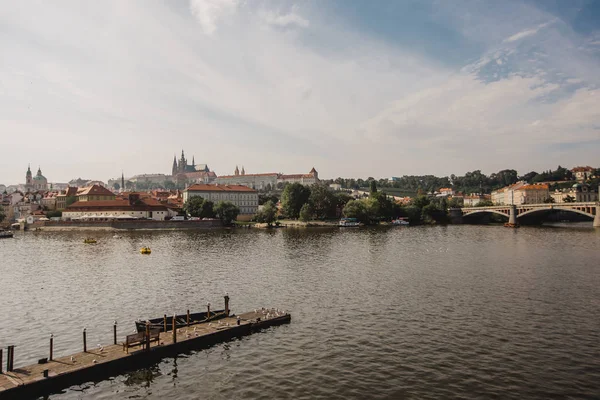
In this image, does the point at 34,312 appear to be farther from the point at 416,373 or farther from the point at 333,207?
the point at 333,207

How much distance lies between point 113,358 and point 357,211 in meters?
127

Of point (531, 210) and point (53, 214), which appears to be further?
point (53, 214)

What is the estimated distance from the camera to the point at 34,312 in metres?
34.6

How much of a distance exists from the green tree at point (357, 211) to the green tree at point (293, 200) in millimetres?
16364

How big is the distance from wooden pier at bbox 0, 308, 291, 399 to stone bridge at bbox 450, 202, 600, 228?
111 meters

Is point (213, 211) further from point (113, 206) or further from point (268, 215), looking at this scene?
point (113, 206)

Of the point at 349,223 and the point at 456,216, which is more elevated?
the point at 456,216

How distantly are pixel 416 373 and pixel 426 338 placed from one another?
530cm

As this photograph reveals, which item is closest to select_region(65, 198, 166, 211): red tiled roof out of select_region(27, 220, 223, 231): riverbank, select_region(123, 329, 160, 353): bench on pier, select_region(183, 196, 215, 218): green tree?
select_region(27, 220, 223, 231): riverbank

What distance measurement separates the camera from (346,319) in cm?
3153

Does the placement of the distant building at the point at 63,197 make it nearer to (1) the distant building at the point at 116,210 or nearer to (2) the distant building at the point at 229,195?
(1) the distant building at the point at 116,210

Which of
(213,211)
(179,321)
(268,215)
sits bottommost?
(179,321)

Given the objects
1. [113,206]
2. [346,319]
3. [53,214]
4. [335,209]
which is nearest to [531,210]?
[335,209]

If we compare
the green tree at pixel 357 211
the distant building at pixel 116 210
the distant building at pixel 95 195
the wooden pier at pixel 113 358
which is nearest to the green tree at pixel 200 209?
the distant building at pixel 116 210
